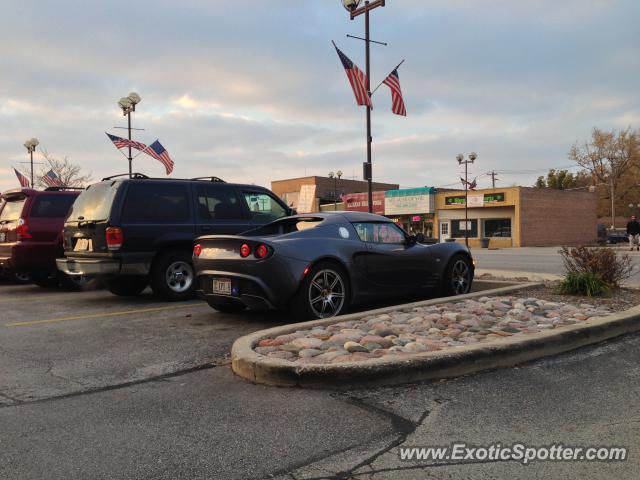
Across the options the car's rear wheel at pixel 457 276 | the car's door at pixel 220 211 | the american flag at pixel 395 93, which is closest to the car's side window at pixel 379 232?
the car's rear wheel at pixel 457 276

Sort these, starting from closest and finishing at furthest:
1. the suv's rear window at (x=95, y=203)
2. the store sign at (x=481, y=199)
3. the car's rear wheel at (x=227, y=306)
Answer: the car's rear wheel at (x=227, y=306), the suv's rear window at (x=95, y=203), the store sign at (x=481, y=199)

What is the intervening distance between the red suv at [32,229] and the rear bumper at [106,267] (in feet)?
6.61

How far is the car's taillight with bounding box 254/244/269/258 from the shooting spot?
6.27 m

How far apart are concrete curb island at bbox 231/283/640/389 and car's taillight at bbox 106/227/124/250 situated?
390 centimetres

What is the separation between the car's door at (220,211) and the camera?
9.28 metres

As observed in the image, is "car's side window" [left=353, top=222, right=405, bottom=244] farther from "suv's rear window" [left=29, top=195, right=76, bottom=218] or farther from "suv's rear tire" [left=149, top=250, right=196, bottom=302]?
"suv's rear window" [left=29, top=195, right=76, bottom=218]

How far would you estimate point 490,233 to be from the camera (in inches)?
1875

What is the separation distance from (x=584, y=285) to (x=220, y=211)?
5903 millimetres

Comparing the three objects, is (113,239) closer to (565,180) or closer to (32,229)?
(32,229)

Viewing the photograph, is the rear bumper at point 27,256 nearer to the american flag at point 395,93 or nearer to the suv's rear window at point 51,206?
the suv's rear window at point 51,206

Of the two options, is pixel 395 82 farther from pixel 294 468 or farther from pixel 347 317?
pixel 294 468

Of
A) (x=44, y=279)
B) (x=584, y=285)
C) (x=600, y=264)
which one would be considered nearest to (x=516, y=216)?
(x=600, y=264)

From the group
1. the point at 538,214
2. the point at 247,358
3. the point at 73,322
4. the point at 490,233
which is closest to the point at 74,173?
the point at 490,233

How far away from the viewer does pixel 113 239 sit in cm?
817
